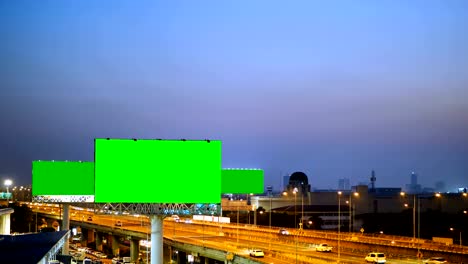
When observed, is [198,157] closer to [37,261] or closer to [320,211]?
[37,261]

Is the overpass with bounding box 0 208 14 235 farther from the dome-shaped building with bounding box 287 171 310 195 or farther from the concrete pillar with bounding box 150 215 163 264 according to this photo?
the dome-shaped building with bounding box 287 171 310 195

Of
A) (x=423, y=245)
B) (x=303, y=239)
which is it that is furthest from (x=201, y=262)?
(x=423, y=245)

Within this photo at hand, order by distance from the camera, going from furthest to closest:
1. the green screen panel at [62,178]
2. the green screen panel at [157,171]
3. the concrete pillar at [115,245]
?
the concrete pillar at [115,245] < the green screen panel at [62,178] < the green screen panel at [157,171]

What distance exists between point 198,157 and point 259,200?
347 ft

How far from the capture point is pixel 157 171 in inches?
970

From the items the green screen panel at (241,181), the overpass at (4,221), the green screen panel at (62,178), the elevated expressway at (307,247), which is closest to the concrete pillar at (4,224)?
the overpass at (4,221)

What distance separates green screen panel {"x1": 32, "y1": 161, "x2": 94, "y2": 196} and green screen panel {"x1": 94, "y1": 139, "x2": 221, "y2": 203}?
0.97 m

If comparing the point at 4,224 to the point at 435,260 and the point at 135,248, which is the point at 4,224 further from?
the point at 135,248

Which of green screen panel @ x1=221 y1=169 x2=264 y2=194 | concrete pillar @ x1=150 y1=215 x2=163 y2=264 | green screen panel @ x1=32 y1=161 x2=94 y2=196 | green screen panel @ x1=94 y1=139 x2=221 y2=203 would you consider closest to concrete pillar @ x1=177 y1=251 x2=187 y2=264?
concrete pillar @ x1=150 y1=215 x2=163 y2=264

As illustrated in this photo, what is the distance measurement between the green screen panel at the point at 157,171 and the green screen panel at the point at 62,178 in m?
0.97

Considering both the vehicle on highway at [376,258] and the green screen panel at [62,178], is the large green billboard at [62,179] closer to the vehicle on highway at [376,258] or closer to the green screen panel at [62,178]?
the green screen panel at [62,178]

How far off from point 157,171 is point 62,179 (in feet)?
16.0

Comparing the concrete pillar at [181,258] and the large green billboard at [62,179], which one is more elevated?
the large green billboard at [62,179]

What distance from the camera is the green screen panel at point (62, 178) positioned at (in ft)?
82.0
